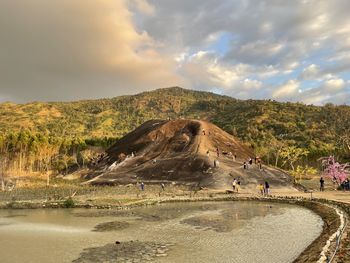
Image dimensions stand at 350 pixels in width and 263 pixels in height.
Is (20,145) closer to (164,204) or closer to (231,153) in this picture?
(231,153)

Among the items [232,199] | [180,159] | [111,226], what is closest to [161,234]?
[111,226]

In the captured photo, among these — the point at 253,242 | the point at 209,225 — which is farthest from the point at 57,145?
the point at 253,242

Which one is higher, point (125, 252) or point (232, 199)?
point (232, 199)

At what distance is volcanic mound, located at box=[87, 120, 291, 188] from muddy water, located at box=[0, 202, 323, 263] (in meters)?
21.9

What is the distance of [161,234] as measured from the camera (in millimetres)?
30656

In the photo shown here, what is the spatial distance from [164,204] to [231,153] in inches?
1291

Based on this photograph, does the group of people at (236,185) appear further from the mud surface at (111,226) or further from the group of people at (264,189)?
the mud surface at (111,226)

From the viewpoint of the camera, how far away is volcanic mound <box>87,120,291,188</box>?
69375 millimetres

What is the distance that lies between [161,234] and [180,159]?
47.1m

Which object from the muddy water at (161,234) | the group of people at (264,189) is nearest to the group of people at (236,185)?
the group of people at (264,189)

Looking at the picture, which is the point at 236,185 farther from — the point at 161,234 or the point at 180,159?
the point at 161,234

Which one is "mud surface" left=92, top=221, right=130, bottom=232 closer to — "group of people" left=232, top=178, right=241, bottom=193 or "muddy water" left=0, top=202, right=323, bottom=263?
"muddy water" left=0, top=202, right=323, bottom=263

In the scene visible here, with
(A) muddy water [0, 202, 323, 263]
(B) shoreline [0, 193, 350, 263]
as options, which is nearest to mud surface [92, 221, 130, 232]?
(A) muddy water [0, 202, 323, 263]

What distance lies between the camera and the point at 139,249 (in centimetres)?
2495
